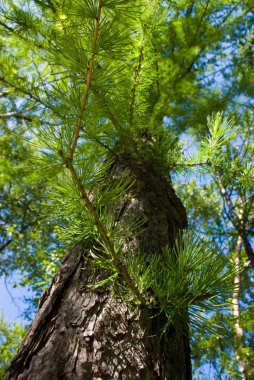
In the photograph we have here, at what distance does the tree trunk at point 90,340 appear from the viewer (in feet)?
2.92

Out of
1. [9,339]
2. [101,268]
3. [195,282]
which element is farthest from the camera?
[9,339]

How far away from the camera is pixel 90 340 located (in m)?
0.95

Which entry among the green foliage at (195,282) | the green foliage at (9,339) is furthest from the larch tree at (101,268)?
the green foliage at (9,339)

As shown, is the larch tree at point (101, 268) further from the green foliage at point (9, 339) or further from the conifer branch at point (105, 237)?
the green foliage at point (9, 339)

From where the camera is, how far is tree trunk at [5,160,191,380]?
89 centimetres

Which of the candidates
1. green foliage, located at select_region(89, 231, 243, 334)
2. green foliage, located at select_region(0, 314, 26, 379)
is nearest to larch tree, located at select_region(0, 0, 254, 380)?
green foliage, located at select_region(89, 231, 243, 334)

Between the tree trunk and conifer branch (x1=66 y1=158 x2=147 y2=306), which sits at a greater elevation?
conifer branch (x1=66 y1=158 x2=147 y2=306)

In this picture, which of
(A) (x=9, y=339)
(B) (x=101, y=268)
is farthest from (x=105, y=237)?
(A) (x=9, y=339)

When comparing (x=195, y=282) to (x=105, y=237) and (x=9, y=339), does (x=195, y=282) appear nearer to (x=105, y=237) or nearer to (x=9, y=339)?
(x=105, y=237)

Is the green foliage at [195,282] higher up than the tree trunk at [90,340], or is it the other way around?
the green foliage at [195,282]

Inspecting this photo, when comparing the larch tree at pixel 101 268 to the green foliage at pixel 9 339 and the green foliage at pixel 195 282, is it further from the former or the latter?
the green foliage at pixel 9 339

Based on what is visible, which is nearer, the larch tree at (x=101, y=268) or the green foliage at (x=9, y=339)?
the larch tree at (x=101, y=268)

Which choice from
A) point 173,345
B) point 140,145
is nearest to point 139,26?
point 140,145

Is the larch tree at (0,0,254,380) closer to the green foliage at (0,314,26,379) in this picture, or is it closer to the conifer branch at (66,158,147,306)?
the conifer branch at (66,158,147,306)
